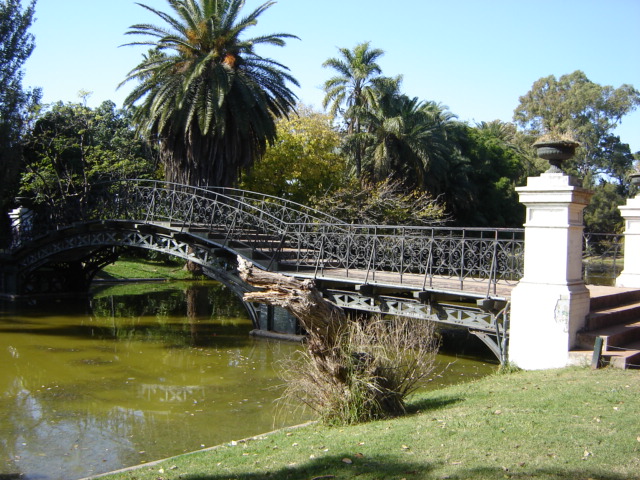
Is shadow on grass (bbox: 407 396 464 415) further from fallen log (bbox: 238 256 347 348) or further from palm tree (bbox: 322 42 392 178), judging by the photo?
palm tree (bbox: 322 42 392 178)

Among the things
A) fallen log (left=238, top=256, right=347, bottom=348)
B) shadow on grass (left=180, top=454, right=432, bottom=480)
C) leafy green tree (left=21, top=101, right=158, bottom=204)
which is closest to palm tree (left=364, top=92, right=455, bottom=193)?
leafy green tree (left=21, top=101, right=158, bottom=204)

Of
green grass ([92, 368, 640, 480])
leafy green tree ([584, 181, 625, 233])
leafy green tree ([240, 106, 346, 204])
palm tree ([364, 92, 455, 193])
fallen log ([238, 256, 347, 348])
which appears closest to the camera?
green grass ([92, 368, 640, 480])

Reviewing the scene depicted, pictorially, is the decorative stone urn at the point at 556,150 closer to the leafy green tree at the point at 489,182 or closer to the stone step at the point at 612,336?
→ the stone step at the point at 612,336

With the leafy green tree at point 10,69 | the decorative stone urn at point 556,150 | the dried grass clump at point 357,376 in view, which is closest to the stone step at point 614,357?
the dried grass clump at point 357,376

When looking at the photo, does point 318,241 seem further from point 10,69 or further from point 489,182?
point 489,182

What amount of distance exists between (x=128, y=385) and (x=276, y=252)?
5712 mm

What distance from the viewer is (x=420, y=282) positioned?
14352 mm

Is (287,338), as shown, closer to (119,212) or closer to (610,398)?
(119,212)

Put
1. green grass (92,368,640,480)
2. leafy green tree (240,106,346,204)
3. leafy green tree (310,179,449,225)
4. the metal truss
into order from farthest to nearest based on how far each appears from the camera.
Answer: leafy green tree (240,106,346,204) → leafy green tree (310,179,449,225) → the metal truss → green grass (92,368,640,480)

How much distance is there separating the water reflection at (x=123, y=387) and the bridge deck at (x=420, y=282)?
7.60 ft

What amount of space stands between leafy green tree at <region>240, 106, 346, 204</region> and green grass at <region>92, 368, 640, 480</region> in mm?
20047

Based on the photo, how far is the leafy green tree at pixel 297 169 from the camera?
2780cm

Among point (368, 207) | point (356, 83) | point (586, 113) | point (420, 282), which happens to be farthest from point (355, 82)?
point (586, 113)

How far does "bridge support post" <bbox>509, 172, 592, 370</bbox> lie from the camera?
9.57m
